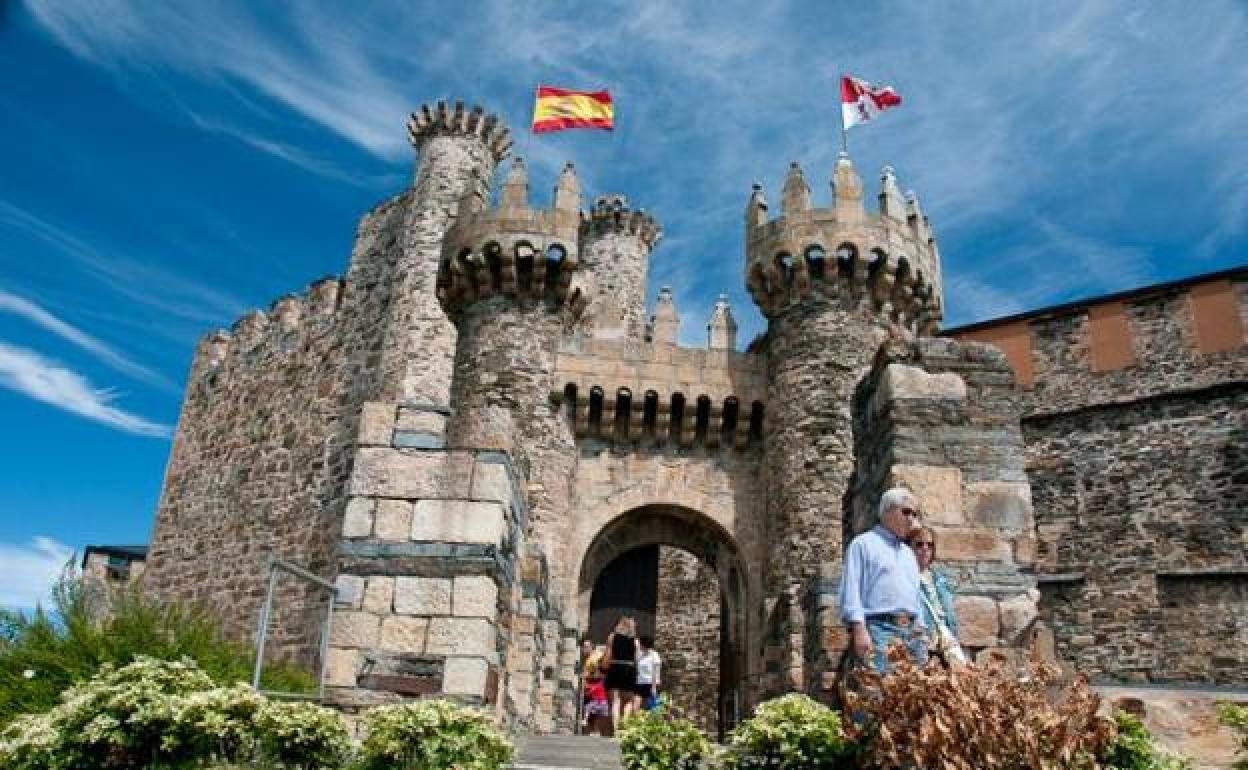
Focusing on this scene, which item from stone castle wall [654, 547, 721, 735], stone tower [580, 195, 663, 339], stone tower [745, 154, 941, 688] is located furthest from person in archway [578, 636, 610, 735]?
stone tower [580, 195, 663, 339]

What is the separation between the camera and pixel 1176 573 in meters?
18.2

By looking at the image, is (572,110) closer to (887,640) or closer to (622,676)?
(622,676)

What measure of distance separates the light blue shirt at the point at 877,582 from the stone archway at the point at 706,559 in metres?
8.89

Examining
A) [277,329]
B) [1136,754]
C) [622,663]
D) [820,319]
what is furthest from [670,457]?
[277,329]

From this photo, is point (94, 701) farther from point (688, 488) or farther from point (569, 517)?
point (688, 488)

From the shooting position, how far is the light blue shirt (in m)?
5.47

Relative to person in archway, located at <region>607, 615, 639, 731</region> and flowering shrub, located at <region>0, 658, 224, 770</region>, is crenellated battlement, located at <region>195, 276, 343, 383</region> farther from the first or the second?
flowering shrub, located at <region>0, 658, 224, 770</region>

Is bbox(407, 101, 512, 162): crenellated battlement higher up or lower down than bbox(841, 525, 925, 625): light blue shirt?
higher up

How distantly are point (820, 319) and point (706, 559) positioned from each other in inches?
153

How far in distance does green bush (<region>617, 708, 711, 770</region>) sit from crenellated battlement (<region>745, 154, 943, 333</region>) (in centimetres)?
998

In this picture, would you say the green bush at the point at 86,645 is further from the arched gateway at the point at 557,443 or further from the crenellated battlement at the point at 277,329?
the crenellated battlement at the point at 277,329

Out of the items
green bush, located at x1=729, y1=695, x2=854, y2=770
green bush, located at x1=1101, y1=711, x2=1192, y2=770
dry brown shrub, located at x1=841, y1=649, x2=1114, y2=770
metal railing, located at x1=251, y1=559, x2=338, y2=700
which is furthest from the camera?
metal railing, located at x1=251, y1=559, x2=338, y2=700

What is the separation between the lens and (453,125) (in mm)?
25250

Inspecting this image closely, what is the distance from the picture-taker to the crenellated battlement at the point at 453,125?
2523 centimetres
